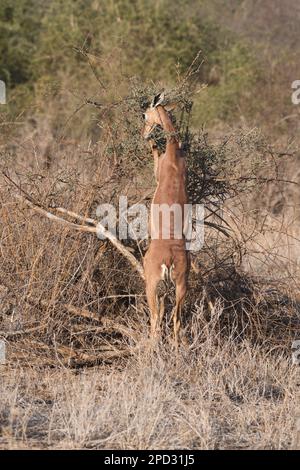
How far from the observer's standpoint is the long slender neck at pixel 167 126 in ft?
21.4

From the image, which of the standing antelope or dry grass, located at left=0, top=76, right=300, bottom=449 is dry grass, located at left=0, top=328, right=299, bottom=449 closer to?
dry grass, located at left=0, top=76, right=300, bottom=449

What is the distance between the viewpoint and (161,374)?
591cm

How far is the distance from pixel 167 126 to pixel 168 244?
0.98 metres

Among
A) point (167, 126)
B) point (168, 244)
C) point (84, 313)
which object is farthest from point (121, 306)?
point (167, 126)

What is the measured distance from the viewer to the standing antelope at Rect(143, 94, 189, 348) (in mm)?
6191

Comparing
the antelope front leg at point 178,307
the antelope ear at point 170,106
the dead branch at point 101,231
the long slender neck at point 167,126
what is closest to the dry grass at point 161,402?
the antelope front leg at point 178,307

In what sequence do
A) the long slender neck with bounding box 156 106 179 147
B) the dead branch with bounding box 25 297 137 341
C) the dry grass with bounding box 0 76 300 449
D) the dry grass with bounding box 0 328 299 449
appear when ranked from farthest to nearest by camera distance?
the dead branch with bounding box 25 297 137 341 → the long slender neck with bounding box 156 106 179 147 → the dry grass with bounding box 0 76 300 449 → the dry grass with bounding box 0 328 299 449

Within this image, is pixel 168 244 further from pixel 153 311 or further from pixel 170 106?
pixel 170 106

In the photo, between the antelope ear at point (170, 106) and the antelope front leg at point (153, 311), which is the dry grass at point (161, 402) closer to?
the antelope front leg at point (153, 311)

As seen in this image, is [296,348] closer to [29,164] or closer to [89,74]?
[29,164]

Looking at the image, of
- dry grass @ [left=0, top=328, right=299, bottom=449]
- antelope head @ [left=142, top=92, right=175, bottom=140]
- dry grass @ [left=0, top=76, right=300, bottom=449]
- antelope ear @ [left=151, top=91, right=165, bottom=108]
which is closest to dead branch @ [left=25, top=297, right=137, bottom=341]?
dry grass @ [left=0, top=76, right=300, bottom=449]

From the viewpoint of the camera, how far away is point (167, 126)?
21.9ft
